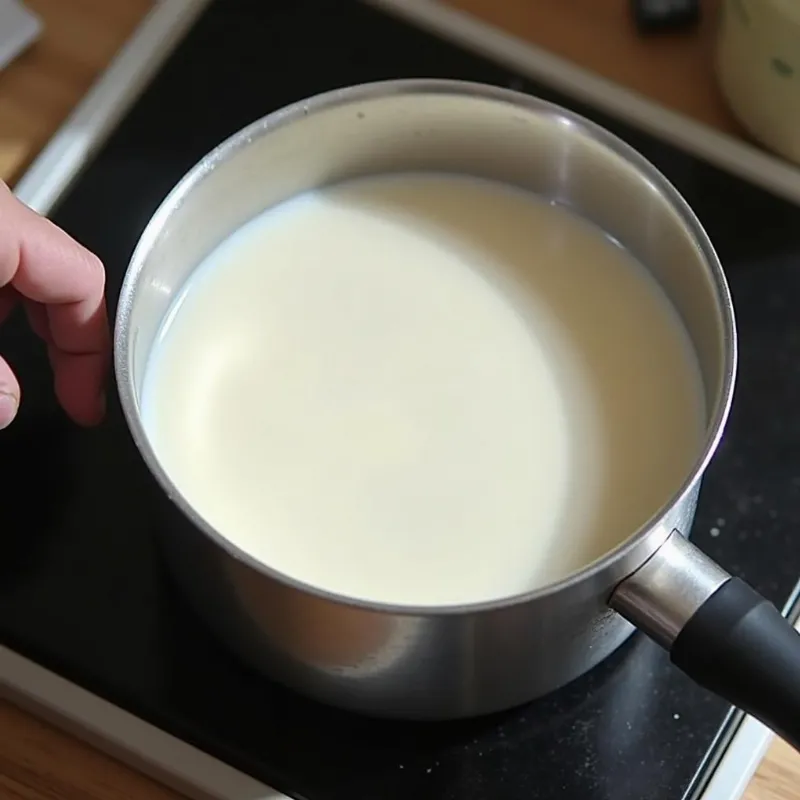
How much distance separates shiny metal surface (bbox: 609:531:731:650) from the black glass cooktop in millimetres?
108

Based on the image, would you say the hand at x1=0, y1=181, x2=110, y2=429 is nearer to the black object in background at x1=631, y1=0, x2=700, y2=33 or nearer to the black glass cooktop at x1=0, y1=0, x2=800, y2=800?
the black glass cooktop at x1=0, y1=0, x2=800, y2=800

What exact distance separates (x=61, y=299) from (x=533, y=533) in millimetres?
198

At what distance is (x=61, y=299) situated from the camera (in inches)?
20.1

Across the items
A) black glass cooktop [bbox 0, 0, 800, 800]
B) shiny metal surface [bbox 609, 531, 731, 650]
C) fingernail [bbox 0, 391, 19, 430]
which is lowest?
black glass cooktop [bbox 0, 0, 800, 800]

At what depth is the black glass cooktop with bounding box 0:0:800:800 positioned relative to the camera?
54 cm

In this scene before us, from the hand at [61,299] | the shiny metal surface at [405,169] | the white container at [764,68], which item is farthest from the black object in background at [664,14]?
the hand at [61,299]

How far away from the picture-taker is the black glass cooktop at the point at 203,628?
0.54m

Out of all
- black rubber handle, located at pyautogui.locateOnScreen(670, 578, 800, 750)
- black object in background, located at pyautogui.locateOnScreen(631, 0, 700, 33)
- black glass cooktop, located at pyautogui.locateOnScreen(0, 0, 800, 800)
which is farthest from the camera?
black object in background, located at pyautogui.locateOnScreen(631, 0, 700, 33)

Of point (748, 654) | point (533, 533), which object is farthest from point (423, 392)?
point (748, 654)

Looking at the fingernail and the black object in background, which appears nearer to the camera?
the fingernail

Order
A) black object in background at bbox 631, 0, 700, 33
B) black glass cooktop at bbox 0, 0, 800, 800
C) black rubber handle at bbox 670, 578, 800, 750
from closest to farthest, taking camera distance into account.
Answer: black rubber handle at bbox 670, 578, 800, 750
black glass cooktop at bbox 0, 0, 800, 800
black object in background at bbox 631, 0, 700, 33

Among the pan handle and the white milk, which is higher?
the pan handle

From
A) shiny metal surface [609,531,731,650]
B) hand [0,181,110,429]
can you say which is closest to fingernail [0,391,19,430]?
hand [0,181,110,429]

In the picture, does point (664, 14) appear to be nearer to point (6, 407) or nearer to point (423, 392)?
point (423, 392)
